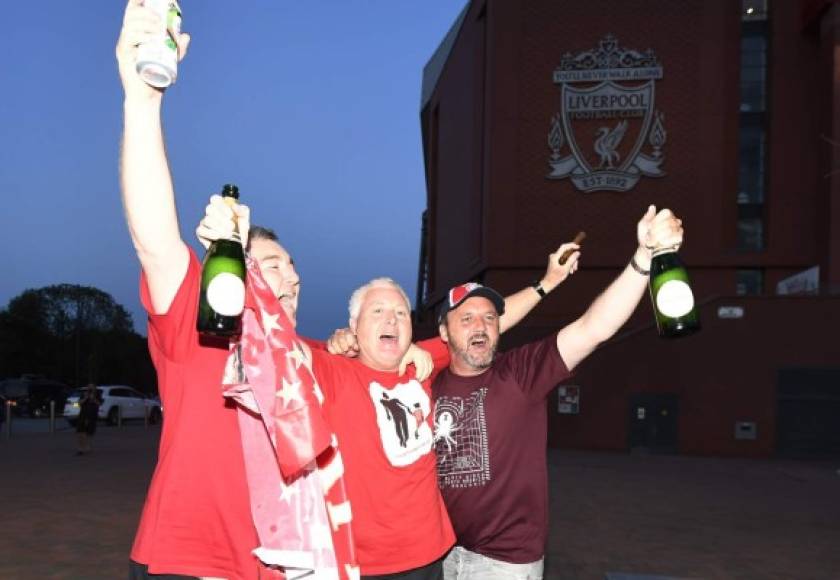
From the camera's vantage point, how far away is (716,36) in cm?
2662

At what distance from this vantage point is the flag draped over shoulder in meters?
2.19

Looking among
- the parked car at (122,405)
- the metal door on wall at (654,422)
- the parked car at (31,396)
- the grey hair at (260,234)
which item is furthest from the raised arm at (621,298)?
the parked car at (31,396)

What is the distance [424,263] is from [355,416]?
41.7m

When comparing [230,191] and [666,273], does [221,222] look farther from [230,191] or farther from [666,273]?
[666,273]

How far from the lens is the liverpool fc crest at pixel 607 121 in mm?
26703

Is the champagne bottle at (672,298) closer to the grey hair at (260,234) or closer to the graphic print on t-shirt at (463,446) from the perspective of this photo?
the graphic print on t-shirt at (463,446)

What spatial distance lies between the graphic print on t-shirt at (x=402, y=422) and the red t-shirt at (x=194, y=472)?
72 centimetres

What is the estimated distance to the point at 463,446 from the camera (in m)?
3.35

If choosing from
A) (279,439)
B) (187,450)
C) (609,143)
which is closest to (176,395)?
(187,450)

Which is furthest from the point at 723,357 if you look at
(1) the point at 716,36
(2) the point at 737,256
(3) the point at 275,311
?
(3) the point at 275,311

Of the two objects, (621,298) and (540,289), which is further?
(540,289)

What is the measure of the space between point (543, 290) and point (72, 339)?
81.8 meters

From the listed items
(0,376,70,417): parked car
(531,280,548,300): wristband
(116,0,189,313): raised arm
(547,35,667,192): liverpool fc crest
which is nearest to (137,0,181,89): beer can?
(116,0,189,313): raised arm

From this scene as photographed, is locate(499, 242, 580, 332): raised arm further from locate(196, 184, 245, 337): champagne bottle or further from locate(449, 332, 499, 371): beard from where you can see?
locate(196, 184, 245, 337): champagne bottle
